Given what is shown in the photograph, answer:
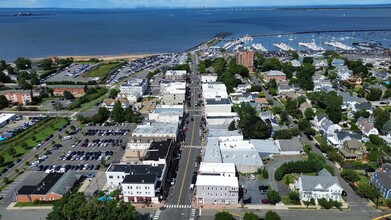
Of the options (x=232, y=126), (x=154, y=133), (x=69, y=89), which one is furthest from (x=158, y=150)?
(x=69, y=89)

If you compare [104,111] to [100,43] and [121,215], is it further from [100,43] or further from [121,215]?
[100,43]

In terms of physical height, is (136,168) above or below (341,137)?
above

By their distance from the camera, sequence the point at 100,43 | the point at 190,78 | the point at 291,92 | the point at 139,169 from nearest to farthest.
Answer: the point at 139,169
the point at 291,92
the point at 190,78
the point at 100,43

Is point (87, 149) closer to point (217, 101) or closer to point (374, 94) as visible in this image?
point (217, 101)

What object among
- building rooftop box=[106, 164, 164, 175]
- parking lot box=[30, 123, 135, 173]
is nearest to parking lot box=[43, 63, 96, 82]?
parking lot box=[30, 123, 135, 173]

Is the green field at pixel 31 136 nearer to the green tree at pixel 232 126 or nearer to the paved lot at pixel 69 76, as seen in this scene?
the green tree at pixel 232 126

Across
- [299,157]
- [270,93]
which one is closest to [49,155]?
[299,157]
